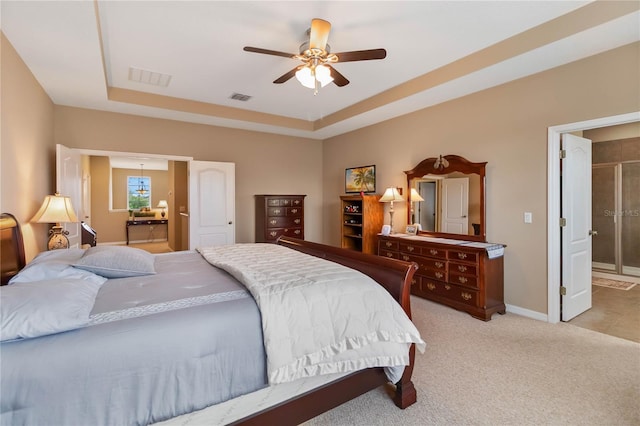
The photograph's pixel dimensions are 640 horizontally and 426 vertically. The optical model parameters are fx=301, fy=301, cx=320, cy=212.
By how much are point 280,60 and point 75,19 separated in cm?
185

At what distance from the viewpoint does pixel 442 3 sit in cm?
251

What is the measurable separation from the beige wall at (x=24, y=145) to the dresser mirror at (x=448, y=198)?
15.2 ft

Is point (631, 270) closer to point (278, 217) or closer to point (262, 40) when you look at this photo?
point (278, 217)

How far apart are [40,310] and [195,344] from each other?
2.04ft

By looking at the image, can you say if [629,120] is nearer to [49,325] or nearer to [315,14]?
[315,14]

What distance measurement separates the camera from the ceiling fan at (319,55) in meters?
2.55

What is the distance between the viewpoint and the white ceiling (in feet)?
8.22

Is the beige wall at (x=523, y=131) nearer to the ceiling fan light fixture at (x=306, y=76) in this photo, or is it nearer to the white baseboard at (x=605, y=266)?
the ceiling fan light fixture at (x=306, y=76)

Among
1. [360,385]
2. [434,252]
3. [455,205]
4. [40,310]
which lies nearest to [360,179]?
[455,205]

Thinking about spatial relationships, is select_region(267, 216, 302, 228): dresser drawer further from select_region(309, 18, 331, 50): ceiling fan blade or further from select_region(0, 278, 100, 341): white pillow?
select_region(0, 278, 100, 341): white pillow

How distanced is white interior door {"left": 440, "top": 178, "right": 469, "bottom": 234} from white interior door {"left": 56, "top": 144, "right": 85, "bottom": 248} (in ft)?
16.7

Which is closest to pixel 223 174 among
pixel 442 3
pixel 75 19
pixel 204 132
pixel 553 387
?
pixel 204 132

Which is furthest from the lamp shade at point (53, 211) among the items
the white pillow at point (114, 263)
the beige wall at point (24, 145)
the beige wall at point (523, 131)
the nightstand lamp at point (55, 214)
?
the beige wall at point (523, 131)

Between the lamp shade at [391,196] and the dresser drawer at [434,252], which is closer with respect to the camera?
the dresser drawer at [434,252]
